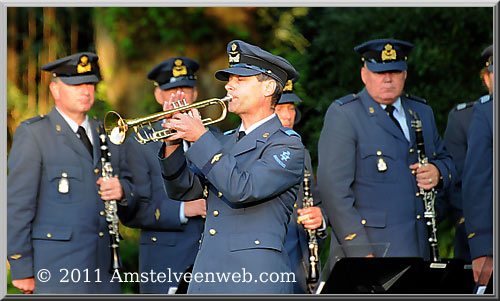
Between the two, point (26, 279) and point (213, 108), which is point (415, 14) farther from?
point (26, 279)

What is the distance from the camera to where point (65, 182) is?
7.16 metres

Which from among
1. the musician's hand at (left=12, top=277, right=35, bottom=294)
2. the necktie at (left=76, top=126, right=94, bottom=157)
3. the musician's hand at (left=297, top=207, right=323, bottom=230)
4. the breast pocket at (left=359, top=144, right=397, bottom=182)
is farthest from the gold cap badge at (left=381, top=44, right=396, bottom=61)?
the musician's hand at (left=12, top=277, right=35, bottom=294)

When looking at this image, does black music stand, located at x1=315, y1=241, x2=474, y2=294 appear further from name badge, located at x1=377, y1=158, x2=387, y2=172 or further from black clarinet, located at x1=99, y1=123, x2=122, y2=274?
black clarinet, located at x1=99, y1=123, x2=122, y2=274

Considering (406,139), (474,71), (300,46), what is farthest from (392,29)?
(406,139)

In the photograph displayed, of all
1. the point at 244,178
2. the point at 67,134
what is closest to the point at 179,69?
the point at 67,134

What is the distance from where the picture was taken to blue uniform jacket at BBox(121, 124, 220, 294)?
753cm

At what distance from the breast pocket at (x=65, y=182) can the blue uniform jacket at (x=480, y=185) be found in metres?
3.08

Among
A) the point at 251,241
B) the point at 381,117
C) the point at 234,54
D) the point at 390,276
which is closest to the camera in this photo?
the point at 251,241

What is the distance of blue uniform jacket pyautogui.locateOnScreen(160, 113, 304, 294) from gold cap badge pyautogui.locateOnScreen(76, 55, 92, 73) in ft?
7.91

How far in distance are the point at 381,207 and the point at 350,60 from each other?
3656mm

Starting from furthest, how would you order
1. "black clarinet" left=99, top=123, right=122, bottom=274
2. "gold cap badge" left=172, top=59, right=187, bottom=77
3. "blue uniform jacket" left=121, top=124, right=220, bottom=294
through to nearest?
1. "gold cap badge" left=172, top=59, right=187, bottom=77
2. "blue uniform jacket" left=121, top=124, right=220, bottom=294
3. "black clarinet" left=99, top=123, right=122, bottom=274

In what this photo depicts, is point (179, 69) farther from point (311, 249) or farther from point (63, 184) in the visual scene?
point (311, 249)

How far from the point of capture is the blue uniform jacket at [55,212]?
23.0 ft

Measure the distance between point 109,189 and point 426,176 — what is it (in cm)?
247
